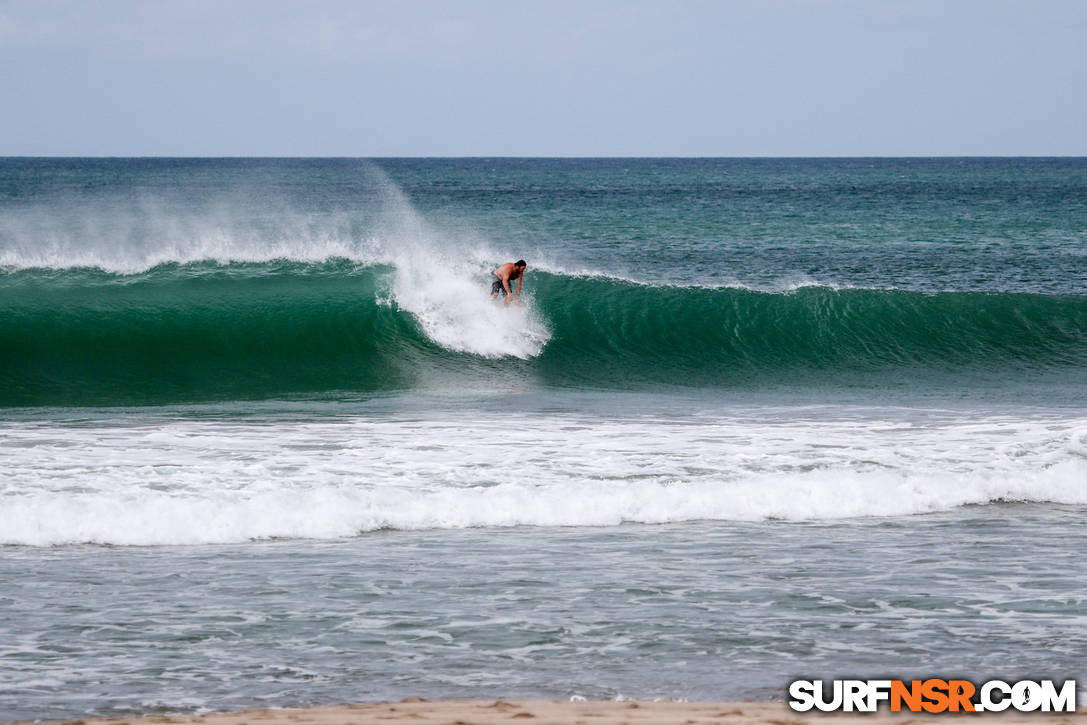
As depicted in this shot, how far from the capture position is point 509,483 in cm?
838

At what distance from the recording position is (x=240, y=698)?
4.65 meters

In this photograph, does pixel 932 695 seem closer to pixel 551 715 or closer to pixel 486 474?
pixel 551 715

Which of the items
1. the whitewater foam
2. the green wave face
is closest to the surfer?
the green wave face

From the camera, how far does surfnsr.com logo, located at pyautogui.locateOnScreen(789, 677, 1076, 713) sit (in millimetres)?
4500

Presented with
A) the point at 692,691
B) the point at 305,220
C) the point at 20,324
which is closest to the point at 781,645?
the point at 692,691

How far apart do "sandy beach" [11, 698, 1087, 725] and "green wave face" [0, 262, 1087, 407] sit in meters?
9.20

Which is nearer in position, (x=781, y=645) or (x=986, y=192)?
(x=781, y=645)

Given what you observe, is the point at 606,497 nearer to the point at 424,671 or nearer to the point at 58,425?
the point at 424,671

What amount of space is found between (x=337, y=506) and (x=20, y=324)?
10574 millimetres

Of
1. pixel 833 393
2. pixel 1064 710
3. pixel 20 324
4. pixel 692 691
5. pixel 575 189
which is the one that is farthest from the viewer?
pixel 575 189

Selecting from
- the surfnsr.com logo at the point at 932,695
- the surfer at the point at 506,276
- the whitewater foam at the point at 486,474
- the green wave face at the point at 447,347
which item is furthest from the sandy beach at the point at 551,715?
the surfer at the point at 506,276

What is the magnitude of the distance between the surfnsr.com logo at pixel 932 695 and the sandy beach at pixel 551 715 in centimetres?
8

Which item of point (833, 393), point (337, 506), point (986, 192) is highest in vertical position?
point (986, 192)

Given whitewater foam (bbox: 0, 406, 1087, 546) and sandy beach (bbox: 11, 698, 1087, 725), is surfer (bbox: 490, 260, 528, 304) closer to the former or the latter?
whitewater foam (bbox: 0, 406, 1087, 546)
